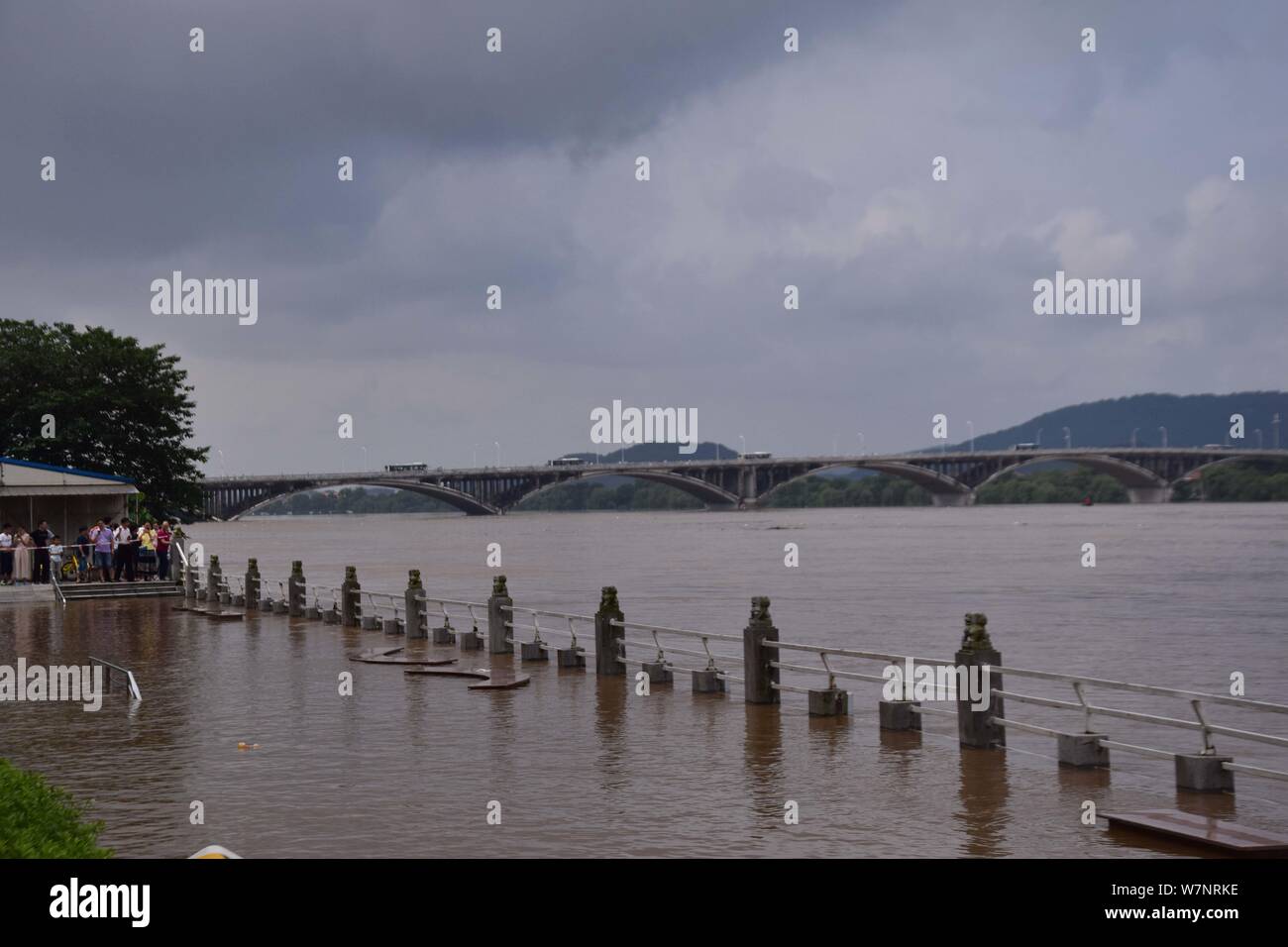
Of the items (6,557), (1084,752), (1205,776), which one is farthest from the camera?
(6,557)

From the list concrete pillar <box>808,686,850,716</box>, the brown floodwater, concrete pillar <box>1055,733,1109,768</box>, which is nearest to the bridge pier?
the brown floodwater

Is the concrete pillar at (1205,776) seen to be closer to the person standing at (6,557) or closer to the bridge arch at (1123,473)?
the person standing at (6,557)

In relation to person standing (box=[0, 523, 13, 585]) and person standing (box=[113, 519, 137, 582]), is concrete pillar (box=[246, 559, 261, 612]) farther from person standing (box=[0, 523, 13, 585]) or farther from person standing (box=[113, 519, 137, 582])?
person standing (box=[0, 523, 13, 585])

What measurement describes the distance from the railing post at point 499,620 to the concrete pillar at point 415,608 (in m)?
3.08

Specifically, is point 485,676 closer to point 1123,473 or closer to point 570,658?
point 570,658

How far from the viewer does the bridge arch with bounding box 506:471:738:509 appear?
502 feet

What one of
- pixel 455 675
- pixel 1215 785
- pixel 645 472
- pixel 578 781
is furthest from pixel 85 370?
pixel 645 472

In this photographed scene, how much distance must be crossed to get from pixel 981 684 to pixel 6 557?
34007 millimetres

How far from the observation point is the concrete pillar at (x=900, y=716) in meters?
17.8

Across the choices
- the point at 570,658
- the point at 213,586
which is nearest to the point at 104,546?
the point at 213,586

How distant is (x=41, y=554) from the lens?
42250 millimetres

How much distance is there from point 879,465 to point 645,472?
27.4 metres

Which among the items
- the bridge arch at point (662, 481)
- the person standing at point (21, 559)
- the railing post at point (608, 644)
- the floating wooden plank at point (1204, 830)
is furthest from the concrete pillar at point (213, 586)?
the bridge arch at point (662, 481)
